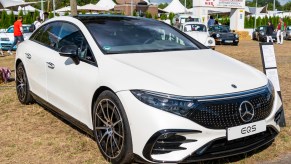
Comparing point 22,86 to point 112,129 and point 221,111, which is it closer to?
point 112,129

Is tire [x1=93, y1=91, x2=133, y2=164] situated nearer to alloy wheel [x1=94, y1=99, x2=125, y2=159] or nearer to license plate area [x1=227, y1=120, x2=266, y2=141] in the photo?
alloy wheel [x1=94, y1=99, x2=125, y2=159]

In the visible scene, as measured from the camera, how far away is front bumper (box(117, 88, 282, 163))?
3326 millimetres

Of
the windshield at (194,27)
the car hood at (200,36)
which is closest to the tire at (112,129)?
the car hood at (200,36)

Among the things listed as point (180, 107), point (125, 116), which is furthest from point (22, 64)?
point (180, 107)

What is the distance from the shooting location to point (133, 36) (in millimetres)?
4703

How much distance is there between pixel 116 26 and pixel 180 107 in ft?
6.10

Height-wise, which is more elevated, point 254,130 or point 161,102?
point 161,102

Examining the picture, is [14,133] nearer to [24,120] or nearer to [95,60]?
[24,120]

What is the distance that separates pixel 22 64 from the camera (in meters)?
6.17

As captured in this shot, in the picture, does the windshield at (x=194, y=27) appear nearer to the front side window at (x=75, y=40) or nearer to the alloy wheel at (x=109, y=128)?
the front side window at (x=75, y=40)

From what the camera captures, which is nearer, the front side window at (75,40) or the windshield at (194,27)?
the front side window at (75,40)

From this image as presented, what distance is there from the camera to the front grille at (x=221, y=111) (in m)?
3.37

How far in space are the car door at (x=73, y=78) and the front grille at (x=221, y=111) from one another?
1.18 m

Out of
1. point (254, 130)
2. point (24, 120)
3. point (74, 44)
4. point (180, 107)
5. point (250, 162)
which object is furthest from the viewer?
point (24, 120)
